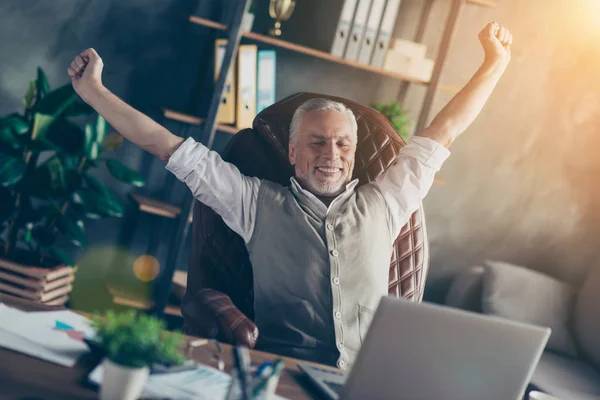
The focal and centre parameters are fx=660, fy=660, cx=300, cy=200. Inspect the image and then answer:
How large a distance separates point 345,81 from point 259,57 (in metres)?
0.52

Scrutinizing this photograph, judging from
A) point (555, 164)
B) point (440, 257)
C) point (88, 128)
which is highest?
point (555, 164)

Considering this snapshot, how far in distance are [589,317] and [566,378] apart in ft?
1.29

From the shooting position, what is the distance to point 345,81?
326cm

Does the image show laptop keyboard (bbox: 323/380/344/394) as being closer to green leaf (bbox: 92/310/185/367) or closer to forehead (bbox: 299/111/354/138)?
green leaf (bbox: 92/310/185/367)

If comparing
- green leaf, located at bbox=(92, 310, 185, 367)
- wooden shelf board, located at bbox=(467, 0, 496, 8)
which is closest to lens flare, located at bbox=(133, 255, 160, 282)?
wooden shelf board, located at bbox=(467, 0, 496, 8)

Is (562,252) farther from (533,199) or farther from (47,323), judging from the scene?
(47,323)

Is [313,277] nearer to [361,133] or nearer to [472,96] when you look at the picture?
[361,133]

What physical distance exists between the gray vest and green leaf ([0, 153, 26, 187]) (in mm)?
1006

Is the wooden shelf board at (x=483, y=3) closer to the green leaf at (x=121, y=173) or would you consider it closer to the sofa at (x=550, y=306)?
the sofa at (x=550, y=306)

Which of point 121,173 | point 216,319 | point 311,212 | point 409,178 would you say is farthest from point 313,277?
point 121,173

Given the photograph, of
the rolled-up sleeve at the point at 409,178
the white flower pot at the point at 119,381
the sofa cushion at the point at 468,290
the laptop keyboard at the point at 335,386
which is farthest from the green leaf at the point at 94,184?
the sofa cushion at the point at 468,290

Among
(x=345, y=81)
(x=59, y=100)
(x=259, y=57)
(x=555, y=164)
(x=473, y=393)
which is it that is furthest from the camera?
(x=555, y=164)

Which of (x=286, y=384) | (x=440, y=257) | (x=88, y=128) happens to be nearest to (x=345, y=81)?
(x=440, y=257)

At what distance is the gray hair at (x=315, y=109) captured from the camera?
1952 mm
